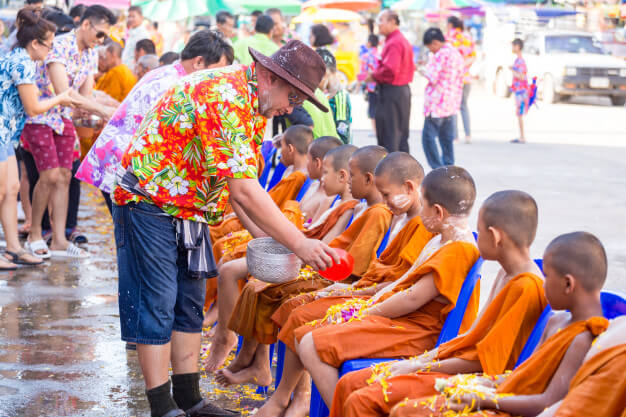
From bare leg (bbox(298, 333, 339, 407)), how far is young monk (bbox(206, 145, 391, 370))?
30.8 inches

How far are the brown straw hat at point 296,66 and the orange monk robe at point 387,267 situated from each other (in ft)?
2.45

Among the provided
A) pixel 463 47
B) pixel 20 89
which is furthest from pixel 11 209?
pixel 463 47

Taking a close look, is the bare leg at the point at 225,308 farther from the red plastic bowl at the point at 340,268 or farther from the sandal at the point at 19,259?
the sandal at the point at 19,259

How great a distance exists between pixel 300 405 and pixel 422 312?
0.82 metres

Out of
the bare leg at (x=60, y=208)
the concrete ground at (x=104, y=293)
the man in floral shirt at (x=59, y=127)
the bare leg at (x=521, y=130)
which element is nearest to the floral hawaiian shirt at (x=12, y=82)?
the man in floral shirt at (x=59, y=127)

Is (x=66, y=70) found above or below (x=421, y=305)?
above

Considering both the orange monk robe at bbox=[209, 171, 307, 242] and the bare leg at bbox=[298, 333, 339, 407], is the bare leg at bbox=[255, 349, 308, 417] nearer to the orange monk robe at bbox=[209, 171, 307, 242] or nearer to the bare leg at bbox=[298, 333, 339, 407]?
the bare leg at bbox=[298, 333, 339, 407]

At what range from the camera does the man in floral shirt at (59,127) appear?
22.9ft

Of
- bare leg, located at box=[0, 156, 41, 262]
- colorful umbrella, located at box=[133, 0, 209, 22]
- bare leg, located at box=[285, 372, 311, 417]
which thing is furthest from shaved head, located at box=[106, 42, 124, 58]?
colorful umbrella, located at box=[133, 0, 209, 22]

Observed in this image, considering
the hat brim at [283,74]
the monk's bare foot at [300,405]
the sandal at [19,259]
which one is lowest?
the sandal at [19,259]

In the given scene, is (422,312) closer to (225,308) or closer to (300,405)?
(300,405)

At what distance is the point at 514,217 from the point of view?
2965 millimetres

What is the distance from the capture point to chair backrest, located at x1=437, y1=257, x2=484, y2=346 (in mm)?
3340

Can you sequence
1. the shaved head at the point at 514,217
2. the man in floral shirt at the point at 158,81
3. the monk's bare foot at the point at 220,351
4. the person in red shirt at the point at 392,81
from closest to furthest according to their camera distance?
1. the shaved head at the point at 514,217
2. the monk's bare foot at the point at 220,351
3. the man in floral shirt at the point at 158,81
4. the person in red shirt at the point at 392,81
